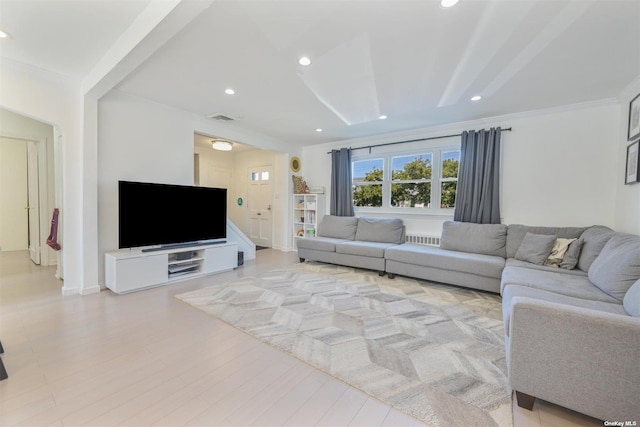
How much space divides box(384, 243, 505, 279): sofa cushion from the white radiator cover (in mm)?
567

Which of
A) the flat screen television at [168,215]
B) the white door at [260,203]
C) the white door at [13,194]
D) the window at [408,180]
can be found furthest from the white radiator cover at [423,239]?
the white door at [13,194]

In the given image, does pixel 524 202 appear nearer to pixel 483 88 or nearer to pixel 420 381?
pixel 483 88

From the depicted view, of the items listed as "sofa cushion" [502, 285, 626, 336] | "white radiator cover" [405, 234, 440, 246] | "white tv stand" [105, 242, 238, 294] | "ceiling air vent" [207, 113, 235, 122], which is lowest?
"white tv stand" [105, 242, 238, 294]

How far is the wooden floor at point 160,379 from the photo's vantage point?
1.37 meters

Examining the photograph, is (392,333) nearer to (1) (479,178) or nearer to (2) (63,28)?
(1) (479,178)

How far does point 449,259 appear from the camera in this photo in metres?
3.39

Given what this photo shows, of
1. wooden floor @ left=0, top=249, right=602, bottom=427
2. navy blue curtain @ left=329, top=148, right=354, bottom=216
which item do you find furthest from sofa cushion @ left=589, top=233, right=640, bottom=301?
navy blue curtain @ left=329, top=148, right=354, bottom=216

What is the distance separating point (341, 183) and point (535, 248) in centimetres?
323

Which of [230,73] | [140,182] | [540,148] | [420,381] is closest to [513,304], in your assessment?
[420,381]

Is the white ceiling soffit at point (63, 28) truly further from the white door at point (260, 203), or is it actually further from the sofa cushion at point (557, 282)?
the white door at point (260, 203)

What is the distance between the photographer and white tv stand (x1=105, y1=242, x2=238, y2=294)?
3037 millimetres

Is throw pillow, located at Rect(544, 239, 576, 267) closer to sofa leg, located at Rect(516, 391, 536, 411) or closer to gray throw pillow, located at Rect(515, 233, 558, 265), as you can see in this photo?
gray throw pillow, located at Rect(515, 233, 558, 265)

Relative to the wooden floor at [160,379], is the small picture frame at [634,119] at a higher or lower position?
higher

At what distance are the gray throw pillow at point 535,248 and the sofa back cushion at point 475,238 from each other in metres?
0.29
